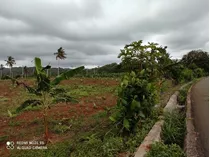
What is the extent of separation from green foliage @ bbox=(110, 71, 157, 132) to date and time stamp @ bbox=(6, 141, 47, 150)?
1991mm

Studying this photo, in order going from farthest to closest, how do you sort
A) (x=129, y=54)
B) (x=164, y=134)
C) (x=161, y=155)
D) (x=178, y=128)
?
(x=129, y=54) < (x=178, y=128) < (x=164, y=134) < (x=161, y=155)

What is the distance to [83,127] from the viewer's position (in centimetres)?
679

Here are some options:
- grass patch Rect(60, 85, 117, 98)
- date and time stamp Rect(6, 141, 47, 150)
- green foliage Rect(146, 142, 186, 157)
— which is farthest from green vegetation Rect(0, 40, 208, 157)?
grass patch Rect(60, 85, 117, 98)

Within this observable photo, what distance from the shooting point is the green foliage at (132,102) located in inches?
215

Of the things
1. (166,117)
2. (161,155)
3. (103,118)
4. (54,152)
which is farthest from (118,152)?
(103,118)

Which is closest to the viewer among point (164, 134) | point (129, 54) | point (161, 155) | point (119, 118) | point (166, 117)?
point (161, 155)

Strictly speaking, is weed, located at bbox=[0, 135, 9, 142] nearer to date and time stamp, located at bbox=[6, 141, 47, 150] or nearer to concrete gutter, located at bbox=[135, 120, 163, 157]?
date and time stamp, located at bbox=[6, 141, 47, 150]

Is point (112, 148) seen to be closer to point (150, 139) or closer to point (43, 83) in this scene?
point (150, 139)

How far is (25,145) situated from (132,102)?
3046mm

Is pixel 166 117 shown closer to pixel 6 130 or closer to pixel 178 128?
pixel 178 128

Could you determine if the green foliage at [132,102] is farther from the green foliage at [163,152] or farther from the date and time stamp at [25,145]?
the date and time stamp at [25,145]

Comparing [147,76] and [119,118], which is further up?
[147,76]

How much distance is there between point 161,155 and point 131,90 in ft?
7.73

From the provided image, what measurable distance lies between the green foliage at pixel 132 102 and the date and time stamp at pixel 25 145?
1.99 m
